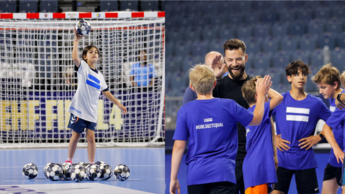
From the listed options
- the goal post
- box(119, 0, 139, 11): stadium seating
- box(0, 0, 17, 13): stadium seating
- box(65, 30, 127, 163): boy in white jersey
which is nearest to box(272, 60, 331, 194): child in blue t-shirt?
box(65, 30, 127, 163): boy in white jersey

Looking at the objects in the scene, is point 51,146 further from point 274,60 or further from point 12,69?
point 274,60

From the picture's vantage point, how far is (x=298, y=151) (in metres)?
3.58

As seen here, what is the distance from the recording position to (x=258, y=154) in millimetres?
3020

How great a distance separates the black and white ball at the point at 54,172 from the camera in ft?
17.1

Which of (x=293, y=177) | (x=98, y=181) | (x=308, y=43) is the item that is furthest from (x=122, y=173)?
(x=308, y=43)

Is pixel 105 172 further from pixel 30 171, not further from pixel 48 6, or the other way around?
pixel 48 6

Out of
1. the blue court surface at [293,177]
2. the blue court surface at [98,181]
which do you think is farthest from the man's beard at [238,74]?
the blue court surface at [293,177]

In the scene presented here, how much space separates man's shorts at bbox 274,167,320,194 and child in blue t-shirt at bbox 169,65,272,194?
1086 mm

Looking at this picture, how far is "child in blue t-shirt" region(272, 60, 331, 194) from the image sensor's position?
355 cm

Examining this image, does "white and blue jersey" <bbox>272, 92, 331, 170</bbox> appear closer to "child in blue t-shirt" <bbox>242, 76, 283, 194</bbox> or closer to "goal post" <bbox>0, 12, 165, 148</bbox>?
"child in blue t-shirt" <bbox>242, 76, 283, 194</bbox>

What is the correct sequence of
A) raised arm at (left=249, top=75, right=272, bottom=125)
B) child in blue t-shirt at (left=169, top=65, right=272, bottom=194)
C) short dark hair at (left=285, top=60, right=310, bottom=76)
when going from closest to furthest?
child in blue t-shirt at (left=169, top=65, right=272, bottom=194) < raised arm at (left=249, top=75, right=272, bottom=125) < short dark hair at (left=285, top=60, right=310, bottom=76)

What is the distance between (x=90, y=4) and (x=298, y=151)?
A: 10.9 m

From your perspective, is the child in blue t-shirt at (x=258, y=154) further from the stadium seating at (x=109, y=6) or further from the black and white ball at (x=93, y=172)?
the stadium seating at (x=109, y=6)

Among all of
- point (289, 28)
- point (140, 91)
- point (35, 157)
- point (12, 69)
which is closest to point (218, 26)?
point (289, 28)
